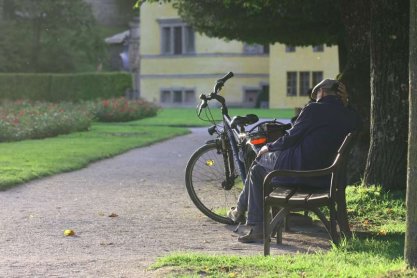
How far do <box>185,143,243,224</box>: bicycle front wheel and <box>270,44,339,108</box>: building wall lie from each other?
41.5m

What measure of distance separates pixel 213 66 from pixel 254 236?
46866 mm

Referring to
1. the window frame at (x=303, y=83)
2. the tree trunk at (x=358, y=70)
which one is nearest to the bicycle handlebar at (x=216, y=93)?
the tree trunk at (x=358, y=70)

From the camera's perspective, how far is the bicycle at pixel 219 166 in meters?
8.83

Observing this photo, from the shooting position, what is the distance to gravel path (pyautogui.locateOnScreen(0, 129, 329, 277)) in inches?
266

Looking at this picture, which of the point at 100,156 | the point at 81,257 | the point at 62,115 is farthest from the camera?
the point at 62,115

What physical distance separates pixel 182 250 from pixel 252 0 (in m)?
8.23

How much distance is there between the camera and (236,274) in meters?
5.91

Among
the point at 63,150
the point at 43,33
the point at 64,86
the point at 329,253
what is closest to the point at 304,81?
the point at 64,86

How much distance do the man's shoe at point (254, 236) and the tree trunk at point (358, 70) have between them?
400cm

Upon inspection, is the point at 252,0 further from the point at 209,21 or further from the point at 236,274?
the point at 236,274

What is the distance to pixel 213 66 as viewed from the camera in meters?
54.2

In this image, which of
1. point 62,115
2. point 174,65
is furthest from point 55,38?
point 62,115

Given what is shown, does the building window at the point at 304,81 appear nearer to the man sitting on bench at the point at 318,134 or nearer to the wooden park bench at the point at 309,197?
the man sitting on bench at the point at 318,134

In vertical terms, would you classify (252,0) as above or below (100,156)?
above
